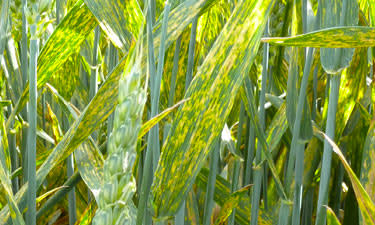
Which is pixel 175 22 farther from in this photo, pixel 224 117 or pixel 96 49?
pixel 96 49

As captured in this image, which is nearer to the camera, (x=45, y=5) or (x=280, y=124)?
(x=45, y=5)

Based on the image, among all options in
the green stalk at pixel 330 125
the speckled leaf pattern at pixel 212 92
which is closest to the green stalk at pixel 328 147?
the green stalk at pixel 330 125

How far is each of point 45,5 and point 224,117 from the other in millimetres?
236

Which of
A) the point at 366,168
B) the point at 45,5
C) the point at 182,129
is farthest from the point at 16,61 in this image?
the point at 366,168

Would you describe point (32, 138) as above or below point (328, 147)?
above

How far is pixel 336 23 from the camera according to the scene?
0.68 metres

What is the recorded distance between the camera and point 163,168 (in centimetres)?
56

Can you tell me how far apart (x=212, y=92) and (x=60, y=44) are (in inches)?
11.2

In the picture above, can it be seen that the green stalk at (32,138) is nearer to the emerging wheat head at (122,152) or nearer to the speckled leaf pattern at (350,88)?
the emerging wheat head at (122,152)

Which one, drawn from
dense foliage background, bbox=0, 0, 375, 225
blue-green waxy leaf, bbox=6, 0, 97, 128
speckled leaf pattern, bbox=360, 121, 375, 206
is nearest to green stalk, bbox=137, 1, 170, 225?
dense foliage background, bbox=0, 0, 375, 225

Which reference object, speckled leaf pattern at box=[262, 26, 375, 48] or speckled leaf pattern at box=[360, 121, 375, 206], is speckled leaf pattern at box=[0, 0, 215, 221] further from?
Result: speckled leaf pattern at box=[360, 121, 375, 206]

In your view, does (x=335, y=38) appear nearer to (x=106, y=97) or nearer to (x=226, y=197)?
(x=106, y=97)

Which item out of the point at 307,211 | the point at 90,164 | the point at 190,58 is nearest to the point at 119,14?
the point at 190,58

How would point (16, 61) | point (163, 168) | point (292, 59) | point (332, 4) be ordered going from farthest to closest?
point (16, 61)
point (292, 59)
point (332, 4)
point (163, 168)
